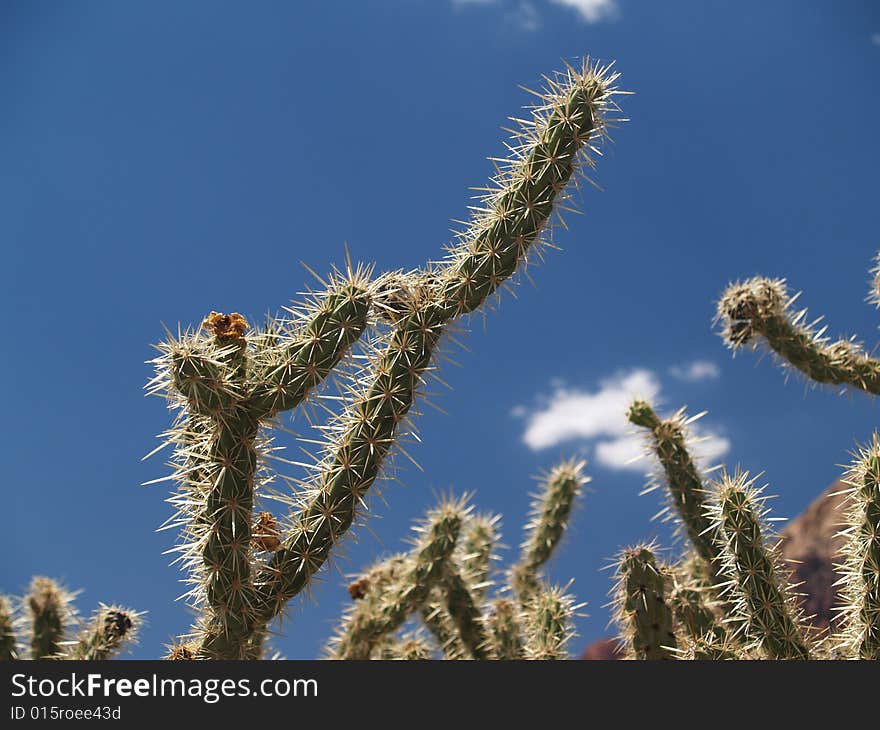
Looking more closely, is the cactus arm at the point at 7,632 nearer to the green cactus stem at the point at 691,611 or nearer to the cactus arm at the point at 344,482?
the cactus arm at the point at 344,482

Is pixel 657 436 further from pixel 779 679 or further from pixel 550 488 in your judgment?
pixel 779 679

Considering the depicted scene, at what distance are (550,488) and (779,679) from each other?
372cm

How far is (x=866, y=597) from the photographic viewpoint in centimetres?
410

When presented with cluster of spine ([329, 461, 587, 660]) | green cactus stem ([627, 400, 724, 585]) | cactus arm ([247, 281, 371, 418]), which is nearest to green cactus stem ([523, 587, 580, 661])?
cluster of spine ([329, 461, 587, 660])

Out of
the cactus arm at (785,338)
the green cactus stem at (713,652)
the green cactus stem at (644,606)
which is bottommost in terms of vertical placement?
the green cactus stem at (713,652)

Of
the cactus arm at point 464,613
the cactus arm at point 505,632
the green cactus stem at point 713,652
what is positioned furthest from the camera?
the cactus arm at point 464,613

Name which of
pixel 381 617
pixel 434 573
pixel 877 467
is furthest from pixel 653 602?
pixel 381 617

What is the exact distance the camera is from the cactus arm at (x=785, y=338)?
20.9ft

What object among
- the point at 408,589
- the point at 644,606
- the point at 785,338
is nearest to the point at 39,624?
the point at 408,589

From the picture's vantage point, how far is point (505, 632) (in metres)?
6.05

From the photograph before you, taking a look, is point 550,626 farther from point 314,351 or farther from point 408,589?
point 314,351

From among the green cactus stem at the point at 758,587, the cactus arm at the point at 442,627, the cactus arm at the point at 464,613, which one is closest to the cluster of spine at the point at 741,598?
the green cactus stem at the point at 758,587

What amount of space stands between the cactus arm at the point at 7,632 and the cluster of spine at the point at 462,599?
2.11 metres

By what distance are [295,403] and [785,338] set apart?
4.28 metres
